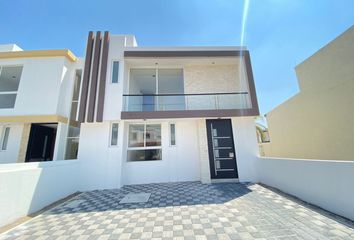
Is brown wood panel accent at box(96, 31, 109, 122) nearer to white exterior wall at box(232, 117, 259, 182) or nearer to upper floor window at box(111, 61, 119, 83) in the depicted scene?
upper floor window at box(111, 61, 119, 83)

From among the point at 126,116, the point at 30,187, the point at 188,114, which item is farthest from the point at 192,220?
the point at 126,116

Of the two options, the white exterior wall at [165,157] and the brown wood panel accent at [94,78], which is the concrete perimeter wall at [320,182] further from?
the brown wood panel accent at [94,78]

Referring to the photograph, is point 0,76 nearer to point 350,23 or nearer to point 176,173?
point 176,173

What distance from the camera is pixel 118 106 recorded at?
737cm

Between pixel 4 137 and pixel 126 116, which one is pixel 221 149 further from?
pixel 4 137

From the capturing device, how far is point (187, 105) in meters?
8.07

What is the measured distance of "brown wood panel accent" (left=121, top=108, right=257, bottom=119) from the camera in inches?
283

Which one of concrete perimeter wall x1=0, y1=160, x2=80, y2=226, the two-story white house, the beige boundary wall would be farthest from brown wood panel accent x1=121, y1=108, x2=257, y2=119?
the beige boundary wall

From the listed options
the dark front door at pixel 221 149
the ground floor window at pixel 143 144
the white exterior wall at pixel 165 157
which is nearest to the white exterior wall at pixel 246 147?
the white exterior wall at pixel 165 157

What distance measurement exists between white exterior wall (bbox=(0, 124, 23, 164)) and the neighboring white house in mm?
50

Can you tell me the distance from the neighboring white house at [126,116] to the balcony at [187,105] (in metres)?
0.05

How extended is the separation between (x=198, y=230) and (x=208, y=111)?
17.0 ft

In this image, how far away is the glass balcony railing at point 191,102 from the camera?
25.7 feet

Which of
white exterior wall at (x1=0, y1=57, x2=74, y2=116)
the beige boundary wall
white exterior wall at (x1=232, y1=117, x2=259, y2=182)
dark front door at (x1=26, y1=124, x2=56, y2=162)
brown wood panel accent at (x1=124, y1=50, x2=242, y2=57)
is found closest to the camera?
the beige boundary wall
